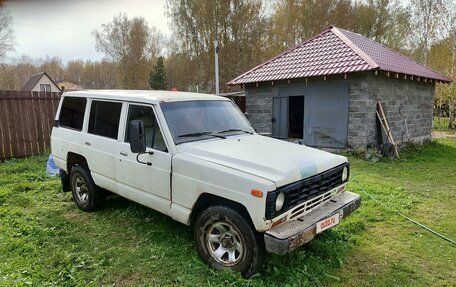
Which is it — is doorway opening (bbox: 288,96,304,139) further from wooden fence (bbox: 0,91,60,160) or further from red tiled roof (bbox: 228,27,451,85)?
wooden fence (bbox: 0,91,60,160)

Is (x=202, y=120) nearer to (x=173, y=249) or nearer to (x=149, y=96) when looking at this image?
(x=149, y=96)

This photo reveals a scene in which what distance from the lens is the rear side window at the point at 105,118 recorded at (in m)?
4.43

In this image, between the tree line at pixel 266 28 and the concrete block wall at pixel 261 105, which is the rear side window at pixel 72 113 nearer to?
the concrete block wall at pixel 261 105

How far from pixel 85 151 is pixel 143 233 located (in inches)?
65.4

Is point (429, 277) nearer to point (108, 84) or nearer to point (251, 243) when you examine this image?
point (251, 243)

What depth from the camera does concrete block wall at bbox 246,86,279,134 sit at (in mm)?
12789

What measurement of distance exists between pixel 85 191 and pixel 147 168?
203 cm

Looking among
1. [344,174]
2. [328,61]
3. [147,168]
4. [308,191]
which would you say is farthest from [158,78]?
[308,191]

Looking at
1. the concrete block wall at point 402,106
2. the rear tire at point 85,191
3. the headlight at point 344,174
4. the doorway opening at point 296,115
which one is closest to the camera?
the headlight at point 344,174

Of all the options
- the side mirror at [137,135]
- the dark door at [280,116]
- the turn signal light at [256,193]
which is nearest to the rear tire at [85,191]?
the side mirror at [137,135]

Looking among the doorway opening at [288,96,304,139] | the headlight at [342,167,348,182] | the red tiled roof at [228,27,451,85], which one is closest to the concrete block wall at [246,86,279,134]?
the red tiled roof at [228,27,451,85]

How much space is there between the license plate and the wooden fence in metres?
9.61

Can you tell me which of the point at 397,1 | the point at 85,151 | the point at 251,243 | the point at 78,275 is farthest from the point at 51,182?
the point at 397,1

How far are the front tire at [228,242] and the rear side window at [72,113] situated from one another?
2.93 metres
